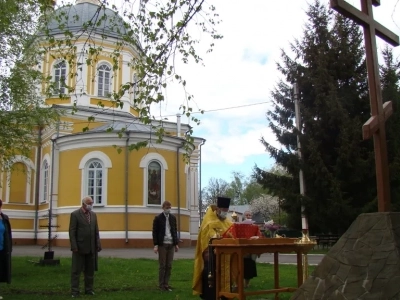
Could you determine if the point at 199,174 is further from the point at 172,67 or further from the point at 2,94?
the point at 172,67

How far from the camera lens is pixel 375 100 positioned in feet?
19.6

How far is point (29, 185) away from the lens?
3084 cm

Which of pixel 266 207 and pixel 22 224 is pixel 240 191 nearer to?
pixel 266 207

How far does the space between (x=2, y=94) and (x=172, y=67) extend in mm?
6944

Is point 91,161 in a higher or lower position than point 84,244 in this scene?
higher

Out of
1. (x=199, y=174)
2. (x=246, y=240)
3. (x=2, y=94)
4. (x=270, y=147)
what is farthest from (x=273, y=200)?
(x=246, y=240)

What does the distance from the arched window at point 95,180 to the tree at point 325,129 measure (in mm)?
9243

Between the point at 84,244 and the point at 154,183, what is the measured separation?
1818 cm

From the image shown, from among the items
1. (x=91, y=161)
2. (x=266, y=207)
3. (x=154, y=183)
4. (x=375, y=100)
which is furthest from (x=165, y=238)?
(x=266, y=207)

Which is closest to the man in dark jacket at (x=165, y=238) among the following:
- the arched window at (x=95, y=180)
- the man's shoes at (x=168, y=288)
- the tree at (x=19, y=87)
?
the man's shoes at (x=168, y=288)

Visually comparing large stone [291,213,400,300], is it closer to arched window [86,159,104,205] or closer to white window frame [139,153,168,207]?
white window frame [139,153,168,207]

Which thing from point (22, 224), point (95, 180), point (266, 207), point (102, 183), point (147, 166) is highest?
point (147, 166)

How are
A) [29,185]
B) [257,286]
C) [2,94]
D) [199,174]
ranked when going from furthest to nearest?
[199,174], [29,185], [2,94], [257,286]

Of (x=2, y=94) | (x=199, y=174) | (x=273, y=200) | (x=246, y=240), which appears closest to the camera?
(x=246, y=240)
